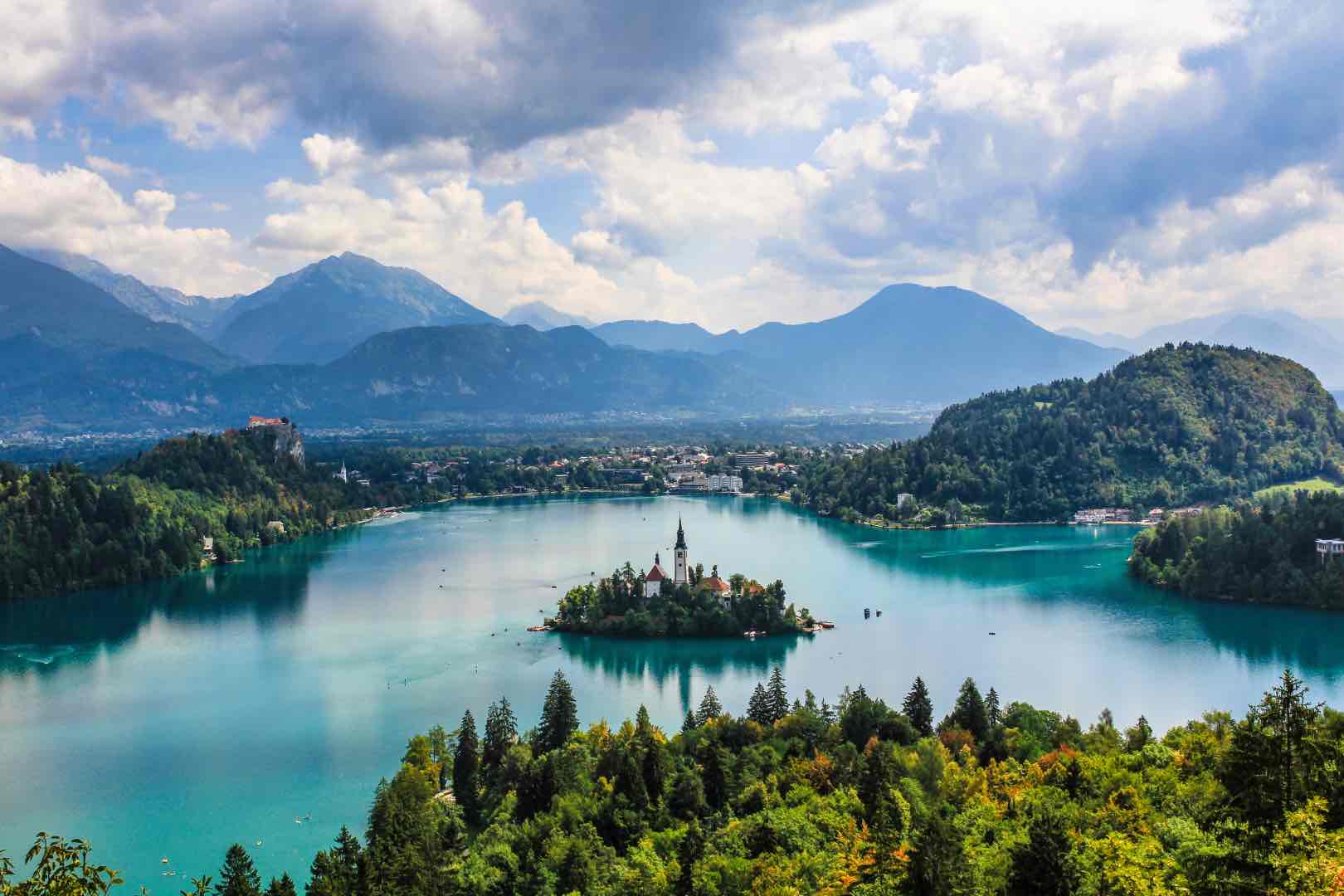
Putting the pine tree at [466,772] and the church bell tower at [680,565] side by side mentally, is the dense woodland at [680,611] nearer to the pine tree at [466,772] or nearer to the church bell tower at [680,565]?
the church bell tower at [680,565]

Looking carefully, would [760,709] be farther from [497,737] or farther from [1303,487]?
[1303,487]

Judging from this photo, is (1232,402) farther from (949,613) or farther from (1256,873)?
(1256,873)

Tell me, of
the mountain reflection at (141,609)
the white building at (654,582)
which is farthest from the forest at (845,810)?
the mountain reflection at (141,609)

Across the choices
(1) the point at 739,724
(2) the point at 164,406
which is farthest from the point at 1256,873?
(2) the point at 164,406

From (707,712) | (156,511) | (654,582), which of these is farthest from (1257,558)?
(156,511)

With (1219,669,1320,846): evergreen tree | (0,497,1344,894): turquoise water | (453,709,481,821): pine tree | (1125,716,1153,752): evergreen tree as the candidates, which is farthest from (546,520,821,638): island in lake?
(1219,669,1320,846): evergreen tree

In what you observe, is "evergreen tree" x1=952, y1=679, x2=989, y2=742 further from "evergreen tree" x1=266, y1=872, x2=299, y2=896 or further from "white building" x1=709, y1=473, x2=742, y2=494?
"white building" x1=709, y1=473, x2=742, y2=494
